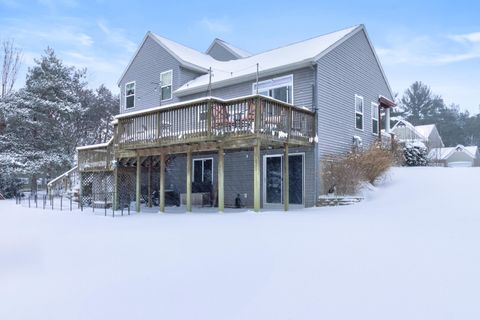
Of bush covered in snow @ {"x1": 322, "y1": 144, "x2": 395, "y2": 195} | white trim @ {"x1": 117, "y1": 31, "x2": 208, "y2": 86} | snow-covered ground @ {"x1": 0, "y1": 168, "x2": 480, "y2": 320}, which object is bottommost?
snow-covered ground @ {"x1": 0, "y1": 168, "x2": 480, "y2": 320}

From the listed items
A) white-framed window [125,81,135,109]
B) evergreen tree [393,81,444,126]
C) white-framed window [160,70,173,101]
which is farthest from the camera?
evergreen tree [393,81,444,126]

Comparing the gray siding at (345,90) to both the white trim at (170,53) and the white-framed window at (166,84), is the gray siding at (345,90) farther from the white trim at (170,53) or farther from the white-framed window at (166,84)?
the white-framed window at (166,84)

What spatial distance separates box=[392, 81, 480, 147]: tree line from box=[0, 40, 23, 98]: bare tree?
4047 cm

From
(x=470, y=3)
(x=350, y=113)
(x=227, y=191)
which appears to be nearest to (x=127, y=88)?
(x=227, y=191)

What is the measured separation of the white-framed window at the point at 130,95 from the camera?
18984 mm

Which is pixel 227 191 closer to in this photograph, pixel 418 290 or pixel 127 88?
pixel 127 88

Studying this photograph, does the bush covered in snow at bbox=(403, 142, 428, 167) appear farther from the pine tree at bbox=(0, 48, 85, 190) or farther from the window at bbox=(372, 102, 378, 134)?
the pine tree at bbox=(0, 48, 85, 190)

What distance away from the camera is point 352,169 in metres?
12.9

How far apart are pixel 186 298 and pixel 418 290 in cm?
236

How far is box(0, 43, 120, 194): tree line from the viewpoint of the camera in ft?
74.2

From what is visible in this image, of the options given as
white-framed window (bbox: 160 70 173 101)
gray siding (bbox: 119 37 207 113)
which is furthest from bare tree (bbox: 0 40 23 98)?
white-framed window (bbox: 160 70 173 101)

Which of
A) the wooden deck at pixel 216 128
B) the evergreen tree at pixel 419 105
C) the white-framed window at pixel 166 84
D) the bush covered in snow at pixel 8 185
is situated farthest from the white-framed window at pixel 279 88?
the evergreen tree at pixel 419 105

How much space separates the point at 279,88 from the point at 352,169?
383cm

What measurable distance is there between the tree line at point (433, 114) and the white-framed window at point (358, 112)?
115ft
